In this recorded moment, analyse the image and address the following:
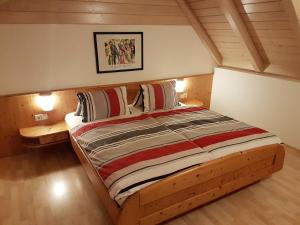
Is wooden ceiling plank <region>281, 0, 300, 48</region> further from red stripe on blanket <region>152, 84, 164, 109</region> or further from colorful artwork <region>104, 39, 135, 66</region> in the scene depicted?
colorful artwork <region>104, 39, 135, 66</region>

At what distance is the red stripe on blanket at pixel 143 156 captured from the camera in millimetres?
1788

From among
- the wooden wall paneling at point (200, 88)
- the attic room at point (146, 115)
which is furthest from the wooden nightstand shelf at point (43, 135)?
the wooden wall paneling at point (200, 88)

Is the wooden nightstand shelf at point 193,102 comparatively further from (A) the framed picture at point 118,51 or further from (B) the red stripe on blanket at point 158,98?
(A) the framed picture at point 118,51

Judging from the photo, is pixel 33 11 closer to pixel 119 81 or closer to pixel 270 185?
pixel 119 81

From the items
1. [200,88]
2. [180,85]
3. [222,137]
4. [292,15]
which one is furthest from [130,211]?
[200,88]

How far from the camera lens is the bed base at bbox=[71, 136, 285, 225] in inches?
65.4

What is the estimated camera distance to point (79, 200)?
2.17 meters

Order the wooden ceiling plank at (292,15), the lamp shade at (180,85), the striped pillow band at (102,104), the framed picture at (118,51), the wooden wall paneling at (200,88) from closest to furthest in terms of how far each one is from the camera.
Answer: the wooden ceiling plank at (292,15) < the striped pillow band at (102,104) < the framed picture at (118,51) < the lamp shade at (180,85) < the wooden wall paneling at (200,88)

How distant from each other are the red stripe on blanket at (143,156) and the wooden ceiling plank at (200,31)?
2.05 meters

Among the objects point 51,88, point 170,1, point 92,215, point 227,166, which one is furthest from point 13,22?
point 227,166

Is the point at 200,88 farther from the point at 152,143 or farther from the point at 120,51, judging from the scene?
the point at 152,143

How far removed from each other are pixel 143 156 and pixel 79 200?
804mm

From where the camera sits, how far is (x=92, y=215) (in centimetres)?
199

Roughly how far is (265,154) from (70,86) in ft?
7.68
